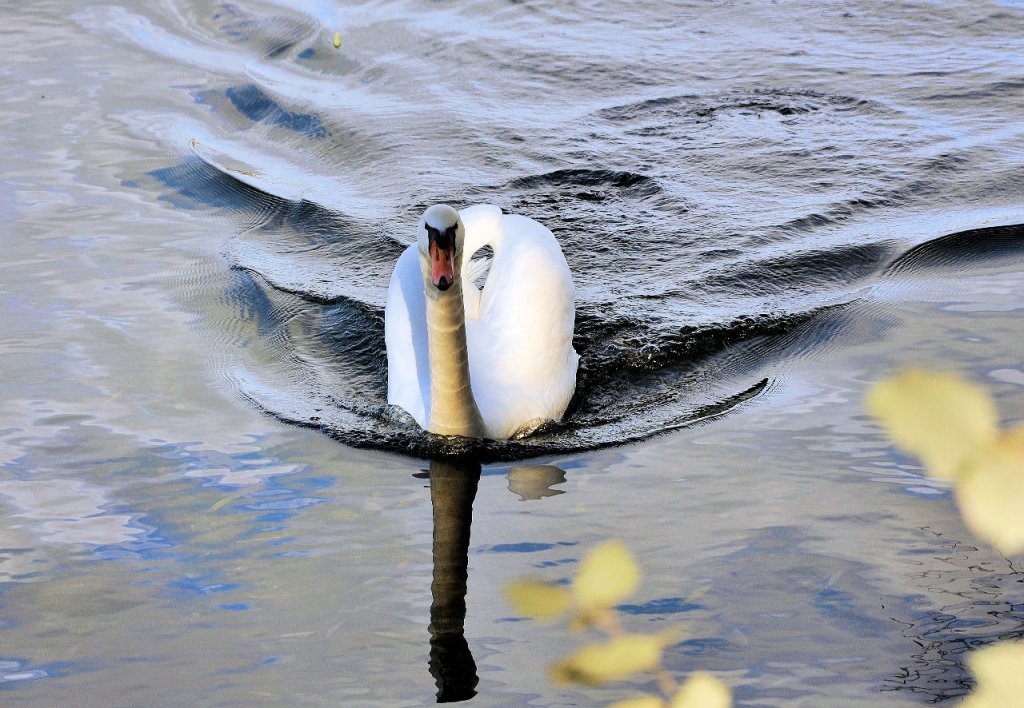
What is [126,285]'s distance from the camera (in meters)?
6.91

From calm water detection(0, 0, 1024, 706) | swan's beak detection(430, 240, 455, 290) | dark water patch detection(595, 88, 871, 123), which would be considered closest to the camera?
A: calm water detection(0, 0, 1024, 706)

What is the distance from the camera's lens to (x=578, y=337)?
6.46m

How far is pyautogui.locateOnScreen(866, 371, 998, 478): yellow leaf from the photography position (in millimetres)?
1253

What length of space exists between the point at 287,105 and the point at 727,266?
15.0ft

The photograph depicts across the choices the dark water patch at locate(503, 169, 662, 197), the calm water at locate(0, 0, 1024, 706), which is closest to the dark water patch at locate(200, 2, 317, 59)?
the calm water at locate(0, 0, 1024, 706)

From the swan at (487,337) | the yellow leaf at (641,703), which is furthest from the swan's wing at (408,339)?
the yellow leaf at (641,703)

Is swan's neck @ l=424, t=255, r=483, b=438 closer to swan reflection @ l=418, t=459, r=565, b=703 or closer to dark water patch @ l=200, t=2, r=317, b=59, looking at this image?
swan reflection @ l=418, t=459, r=565, b=703

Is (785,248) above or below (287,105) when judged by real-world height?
below

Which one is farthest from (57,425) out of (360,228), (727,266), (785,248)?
(785,248)

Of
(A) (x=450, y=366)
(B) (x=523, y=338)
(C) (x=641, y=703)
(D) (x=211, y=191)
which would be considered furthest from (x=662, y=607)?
(D) (x=211, y=191)

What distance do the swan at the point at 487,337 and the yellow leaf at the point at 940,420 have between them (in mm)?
3531

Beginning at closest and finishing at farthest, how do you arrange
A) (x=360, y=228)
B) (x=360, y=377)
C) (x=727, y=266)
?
(x=360, y=377), (x=727, y=266), (x=360, y=228)

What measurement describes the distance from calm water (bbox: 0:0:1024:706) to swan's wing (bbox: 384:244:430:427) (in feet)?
0.56

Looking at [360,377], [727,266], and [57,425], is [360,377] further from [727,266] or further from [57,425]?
[727,266]
